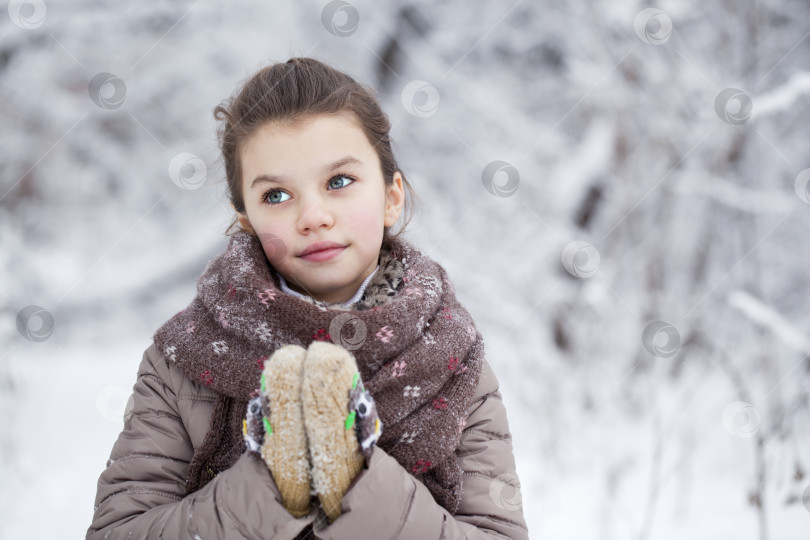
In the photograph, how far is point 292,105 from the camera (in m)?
1.42

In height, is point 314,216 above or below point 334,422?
above

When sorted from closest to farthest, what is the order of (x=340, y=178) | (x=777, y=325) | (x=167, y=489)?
1. (x=167, y=489)
2. (x=340, y=178)
3. (x=777, y=325)

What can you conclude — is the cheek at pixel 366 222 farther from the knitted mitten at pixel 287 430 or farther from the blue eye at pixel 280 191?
the knitted mitten at pixel 287 430

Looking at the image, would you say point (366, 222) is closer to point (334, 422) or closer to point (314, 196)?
point (314, 196)

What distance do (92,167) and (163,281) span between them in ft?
3.46

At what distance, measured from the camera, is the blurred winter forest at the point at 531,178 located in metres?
3.82

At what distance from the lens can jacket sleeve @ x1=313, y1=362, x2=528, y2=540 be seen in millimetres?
1113

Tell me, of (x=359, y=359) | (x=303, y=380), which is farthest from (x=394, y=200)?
(x=303, y=380)

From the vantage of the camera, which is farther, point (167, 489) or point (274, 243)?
point (274, 243)

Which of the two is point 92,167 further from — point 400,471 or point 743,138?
point 743,138

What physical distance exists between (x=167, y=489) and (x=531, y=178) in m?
3.51

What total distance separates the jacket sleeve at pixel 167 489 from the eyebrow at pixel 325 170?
19.4 inches

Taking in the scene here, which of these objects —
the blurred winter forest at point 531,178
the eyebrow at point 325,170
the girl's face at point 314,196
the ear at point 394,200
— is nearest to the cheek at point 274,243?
the girl's face at point 314,196

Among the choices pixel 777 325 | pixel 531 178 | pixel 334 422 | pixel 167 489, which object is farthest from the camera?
pixel 531 178
